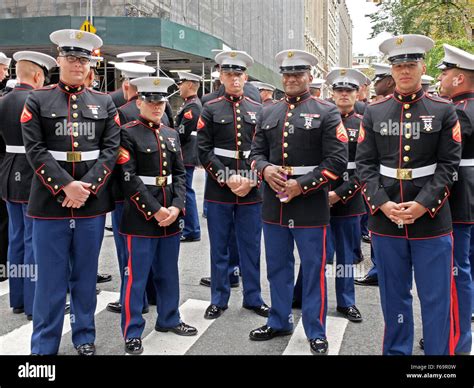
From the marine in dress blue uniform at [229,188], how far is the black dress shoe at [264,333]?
55cm

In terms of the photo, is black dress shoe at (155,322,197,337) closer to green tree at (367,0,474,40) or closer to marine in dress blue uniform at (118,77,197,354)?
marine in dress blue uniform at (118,77,197,354)

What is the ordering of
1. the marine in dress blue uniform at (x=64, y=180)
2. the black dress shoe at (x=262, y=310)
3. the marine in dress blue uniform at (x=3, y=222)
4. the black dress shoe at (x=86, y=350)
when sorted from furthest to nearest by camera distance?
the marine in dress blue uniform at (x=3, y=222)
the black dress shoe at (x=262, y=310)
the black dress shoe at (x=86, y=350)
the marine in dress blue uniform at (x=64, y=180)

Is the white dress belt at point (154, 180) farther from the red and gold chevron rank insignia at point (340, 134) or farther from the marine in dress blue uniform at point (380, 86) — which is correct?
the marine in dress blue uniform at point (380, 86)

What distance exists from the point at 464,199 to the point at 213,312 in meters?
2.50

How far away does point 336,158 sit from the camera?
436cm

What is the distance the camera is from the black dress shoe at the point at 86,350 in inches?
167

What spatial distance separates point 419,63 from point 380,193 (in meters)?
0.94

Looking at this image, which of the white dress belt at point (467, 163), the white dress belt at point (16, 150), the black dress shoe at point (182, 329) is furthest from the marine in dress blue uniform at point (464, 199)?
the white dress belt at point (16, 150)

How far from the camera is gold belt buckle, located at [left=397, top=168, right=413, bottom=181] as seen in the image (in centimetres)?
371

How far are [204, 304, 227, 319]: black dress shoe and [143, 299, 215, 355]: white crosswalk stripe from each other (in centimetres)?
5

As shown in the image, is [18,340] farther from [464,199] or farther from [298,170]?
[464,199]

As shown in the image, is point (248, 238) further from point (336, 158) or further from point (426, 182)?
point (426, 182)

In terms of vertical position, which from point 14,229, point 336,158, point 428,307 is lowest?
point 428,307
